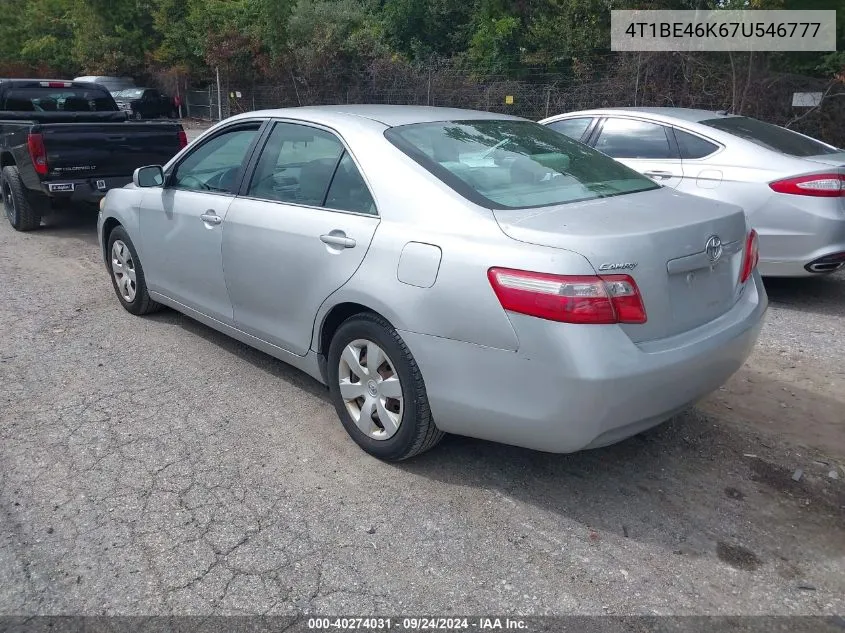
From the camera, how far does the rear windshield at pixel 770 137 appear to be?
642 centimetres

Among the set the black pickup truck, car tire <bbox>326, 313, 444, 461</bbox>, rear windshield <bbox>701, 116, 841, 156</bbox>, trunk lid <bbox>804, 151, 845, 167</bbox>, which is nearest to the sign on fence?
rear windshield <bbox>701, 116, 841, 156</bbox>

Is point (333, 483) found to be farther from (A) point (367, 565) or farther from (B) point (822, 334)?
(B) point (822, 334)

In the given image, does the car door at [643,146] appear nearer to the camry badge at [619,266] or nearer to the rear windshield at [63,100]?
the camry badge at [619,266]

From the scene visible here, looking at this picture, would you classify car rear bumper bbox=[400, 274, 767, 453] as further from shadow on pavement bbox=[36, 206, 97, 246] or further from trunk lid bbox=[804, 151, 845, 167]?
shadow on pavement bbox=[36, 206, 97, 246]

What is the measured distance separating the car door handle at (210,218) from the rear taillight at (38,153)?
4485 mm

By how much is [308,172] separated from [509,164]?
44.6 inches

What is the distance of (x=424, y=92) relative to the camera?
68.5 ft

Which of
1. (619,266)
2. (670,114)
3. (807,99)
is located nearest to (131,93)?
(807,99)

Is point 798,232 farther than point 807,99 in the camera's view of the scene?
No

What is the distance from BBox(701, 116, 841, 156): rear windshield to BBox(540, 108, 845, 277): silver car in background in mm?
11

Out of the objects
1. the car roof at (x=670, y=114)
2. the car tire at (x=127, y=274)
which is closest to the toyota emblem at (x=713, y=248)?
the car roof at (x=670, y=114)

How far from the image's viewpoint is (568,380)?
2883 millimetres

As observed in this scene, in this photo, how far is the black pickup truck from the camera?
8148mm

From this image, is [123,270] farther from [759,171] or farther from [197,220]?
[759,171]
